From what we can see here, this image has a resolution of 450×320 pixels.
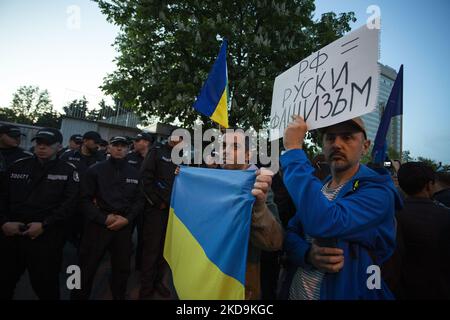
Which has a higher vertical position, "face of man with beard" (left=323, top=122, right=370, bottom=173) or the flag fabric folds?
the flag fabric folds

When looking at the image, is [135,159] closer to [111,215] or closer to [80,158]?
[80,158]

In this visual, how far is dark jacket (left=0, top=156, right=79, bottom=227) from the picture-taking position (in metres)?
3.21

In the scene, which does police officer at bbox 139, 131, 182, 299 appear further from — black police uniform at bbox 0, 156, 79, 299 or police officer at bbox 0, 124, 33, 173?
police officer at bbox 0, 124, 33, 173

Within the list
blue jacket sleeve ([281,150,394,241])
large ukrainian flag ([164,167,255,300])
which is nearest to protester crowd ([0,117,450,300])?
blue jacket sleeve ([281,150,394,241])

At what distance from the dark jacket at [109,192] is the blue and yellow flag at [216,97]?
1.53 m

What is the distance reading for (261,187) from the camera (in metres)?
1.57

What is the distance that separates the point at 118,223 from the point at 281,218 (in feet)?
6.89

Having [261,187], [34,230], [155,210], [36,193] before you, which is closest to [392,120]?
[155,210]

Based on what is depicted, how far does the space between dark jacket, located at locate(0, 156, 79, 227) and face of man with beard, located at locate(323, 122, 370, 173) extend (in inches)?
125

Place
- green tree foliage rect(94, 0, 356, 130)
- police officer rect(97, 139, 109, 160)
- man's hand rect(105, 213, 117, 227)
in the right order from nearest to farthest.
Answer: man's hand rect(105, 213, 117, 227) < police officer rect(97, 139, 109, 160) < green tree foliage rect(94, 0, 356, 130)

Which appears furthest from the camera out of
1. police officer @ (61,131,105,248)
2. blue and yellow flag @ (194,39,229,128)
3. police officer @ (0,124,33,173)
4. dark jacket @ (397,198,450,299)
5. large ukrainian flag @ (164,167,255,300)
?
police officer @ (61,131,105,248)

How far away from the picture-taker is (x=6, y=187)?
3314 millimetres
